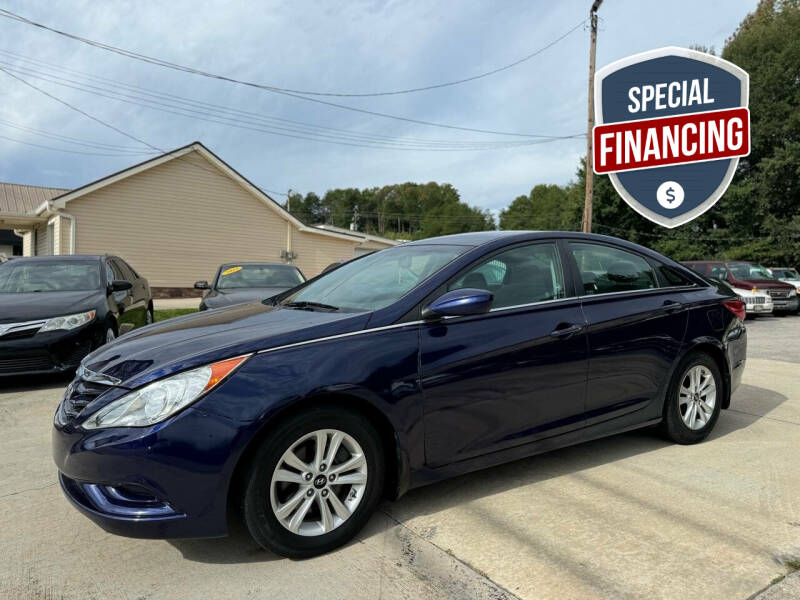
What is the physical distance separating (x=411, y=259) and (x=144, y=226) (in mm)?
21254

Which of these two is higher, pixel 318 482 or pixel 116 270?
pixel 116 270

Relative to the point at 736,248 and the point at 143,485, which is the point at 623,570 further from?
the point at 736,248

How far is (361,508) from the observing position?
103 inches

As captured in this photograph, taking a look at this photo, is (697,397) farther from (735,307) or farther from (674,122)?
(674,122)

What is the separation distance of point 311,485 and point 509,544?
96 cm

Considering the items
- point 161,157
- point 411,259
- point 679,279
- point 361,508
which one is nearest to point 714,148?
point 679,279

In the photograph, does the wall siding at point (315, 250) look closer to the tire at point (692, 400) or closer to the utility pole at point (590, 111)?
the utility pole at point (590, 111)

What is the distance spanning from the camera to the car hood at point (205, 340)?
2.43 m

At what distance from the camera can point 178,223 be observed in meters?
22.8

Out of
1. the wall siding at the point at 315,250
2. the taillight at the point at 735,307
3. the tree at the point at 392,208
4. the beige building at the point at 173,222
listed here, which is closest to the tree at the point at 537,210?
the tree at the point at 392,208

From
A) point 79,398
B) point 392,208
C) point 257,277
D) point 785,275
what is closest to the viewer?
point 79,398

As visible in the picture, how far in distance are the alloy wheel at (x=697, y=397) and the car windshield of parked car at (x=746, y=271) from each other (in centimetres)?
1486

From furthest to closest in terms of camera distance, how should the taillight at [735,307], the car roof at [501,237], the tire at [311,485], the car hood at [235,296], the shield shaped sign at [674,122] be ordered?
the shield shaped sign at [674,122] < the car hood at [235,296] < the taillight at [735,307] < the car roof at [501,237] < the tire at [311,485]

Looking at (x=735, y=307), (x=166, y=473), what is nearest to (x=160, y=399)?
(x=166, y=473)
